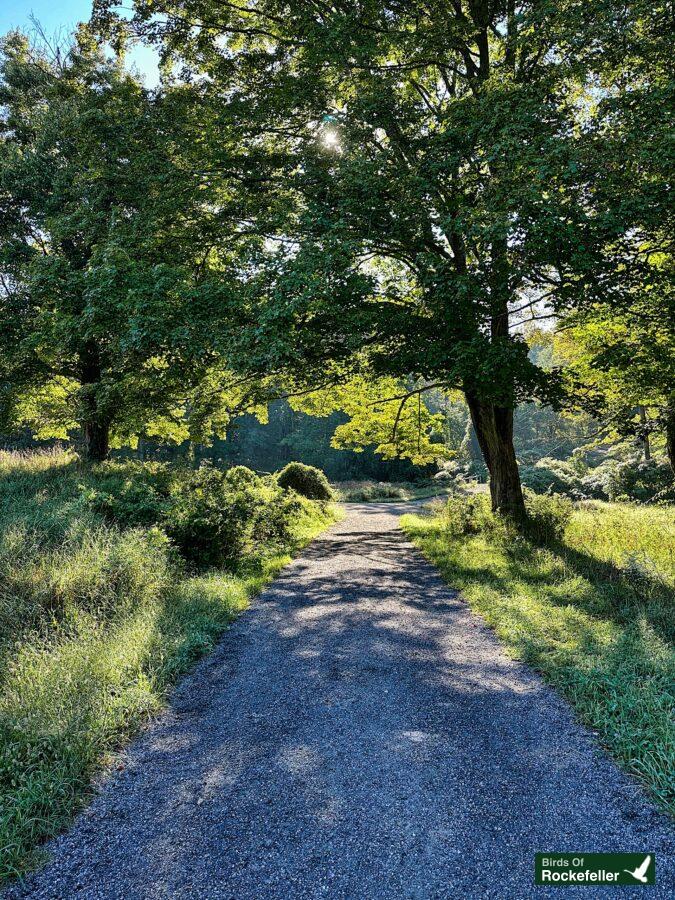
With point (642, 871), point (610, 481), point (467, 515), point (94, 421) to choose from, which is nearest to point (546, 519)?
point (467, 515)

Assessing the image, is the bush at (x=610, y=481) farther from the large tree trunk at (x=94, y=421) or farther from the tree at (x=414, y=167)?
the large tree trunk at (x=94, y=421)

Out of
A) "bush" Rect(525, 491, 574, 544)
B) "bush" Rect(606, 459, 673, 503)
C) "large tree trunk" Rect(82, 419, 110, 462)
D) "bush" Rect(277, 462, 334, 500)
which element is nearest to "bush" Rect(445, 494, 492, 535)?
"bush" Rect(525, 491, 574, 544)

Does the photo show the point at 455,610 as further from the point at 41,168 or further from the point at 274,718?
the point at 41,168

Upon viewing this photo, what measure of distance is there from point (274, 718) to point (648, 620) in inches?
166

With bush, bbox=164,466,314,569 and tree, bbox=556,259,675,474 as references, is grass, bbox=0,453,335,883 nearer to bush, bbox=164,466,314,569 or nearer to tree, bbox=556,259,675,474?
bush, bbox=164,466,314,569

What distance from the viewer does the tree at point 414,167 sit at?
249 inches

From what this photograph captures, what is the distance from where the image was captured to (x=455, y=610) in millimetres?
6293

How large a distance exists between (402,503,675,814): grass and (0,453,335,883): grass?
3.51m

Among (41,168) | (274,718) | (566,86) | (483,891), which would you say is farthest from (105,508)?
(566,86)

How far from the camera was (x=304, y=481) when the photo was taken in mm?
21359

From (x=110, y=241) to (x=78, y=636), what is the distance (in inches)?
277

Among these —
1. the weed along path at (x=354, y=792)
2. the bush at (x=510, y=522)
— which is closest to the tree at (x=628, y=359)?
the bush at (x=510, y=522)

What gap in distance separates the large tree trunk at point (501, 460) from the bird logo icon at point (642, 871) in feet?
28.3

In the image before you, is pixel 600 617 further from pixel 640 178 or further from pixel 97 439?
pixel 97 439
